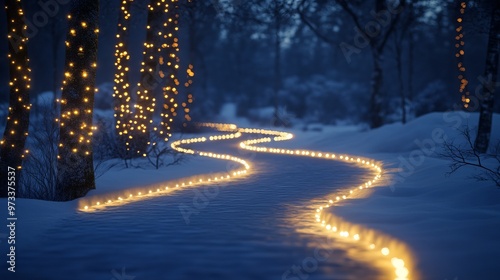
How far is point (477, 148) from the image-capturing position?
12.9 meters

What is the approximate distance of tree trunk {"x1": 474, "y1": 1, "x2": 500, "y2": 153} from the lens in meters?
12.7

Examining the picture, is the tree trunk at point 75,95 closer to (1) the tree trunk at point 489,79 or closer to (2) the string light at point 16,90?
(2) the string light at point 16,90

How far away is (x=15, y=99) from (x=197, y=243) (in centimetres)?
499

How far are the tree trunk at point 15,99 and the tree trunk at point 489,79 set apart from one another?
35.9ft

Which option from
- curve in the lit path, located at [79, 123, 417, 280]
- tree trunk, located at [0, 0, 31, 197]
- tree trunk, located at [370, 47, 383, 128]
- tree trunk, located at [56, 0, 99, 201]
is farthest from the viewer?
tree trunk, located at [370, 47, 383, 128]

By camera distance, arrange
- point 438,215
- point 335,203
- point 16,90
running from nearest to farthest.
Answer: point 438,215 → point 335,203 → point 16,90

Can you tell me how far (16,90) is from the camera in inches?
338

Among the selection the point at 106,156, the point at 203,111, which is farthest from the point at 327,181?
the point at 203,111

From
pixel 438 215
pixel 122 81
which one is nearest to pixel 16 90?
pixel 122 81

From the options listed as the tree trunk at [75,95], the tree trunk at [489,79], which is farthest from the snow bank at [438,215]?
the tree trunk at [75,95]

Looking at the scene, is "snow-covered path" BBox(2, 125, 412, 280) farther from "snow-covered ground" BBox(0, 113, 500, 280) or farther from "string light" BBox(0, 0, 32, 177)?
"string light" BBox(0, 0, 32, 177)

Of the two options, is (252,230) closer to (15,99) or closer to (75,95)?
(75,95)

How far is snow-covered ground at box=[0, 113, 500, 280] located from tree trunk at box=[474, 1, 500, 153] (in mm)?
2945

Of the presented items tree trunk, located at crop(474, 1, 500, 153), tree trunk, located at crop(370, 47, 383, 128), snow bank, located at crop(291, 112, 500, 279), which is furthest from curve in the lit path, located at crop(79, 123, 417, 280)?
tree trunk, located at crop(370, 47, 383, 128)
